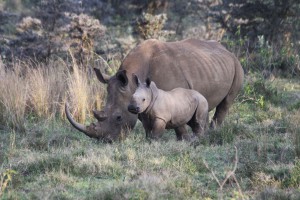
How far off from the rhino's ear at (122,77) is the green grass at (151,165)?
0.64 metres

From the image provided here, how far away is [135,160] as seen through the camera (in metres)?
6.42

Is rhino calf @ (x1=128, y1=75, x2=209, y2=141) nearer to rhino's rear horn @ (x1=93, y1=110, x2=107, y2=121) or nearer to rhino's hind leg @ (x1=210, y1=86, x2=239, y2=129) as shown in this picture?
rhino's rear horn @ (x1=93, y1=110, x2=107, y2=121)

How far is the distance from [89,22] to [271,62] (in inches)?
146

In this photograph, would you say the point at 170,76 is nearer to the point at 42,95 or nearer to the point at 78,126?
the point at 78,126

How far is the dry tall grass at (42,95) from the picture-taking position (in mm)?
9078

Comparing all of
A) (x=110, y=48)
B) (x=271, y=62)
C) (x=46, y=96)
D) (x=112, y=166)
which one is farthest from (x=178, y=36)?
(x=112, y=166)

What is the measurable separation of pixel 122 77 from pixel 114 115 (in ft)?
1.47

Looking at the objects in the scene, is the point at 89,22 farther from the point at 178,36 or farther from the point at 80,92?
the point at 178,36

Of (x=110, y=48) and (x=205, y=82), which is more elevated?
(x=205, y=82)

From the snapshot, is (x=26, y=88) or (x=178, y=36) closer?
(x=26, y=88)

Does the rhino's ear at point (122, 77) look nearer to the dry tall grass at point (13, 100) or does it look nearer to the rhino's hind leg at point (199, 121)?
the rhino's hind leg at point (199, 121)

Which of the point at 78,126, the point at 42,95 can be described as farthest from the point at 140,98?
the point at 42,95

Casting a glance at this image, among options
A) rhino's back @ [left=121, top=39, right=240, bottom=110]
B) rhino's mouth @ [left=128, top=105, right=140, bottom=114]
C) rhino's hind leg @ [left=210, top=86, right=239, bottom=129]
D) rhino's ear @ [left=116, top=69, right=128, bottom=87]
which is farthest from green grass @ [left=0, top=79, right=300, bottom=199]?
rhino's hind leg @ [left=210, top=86, right=239, bottom=129]

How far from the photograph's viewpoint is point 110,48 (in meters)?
15.1
